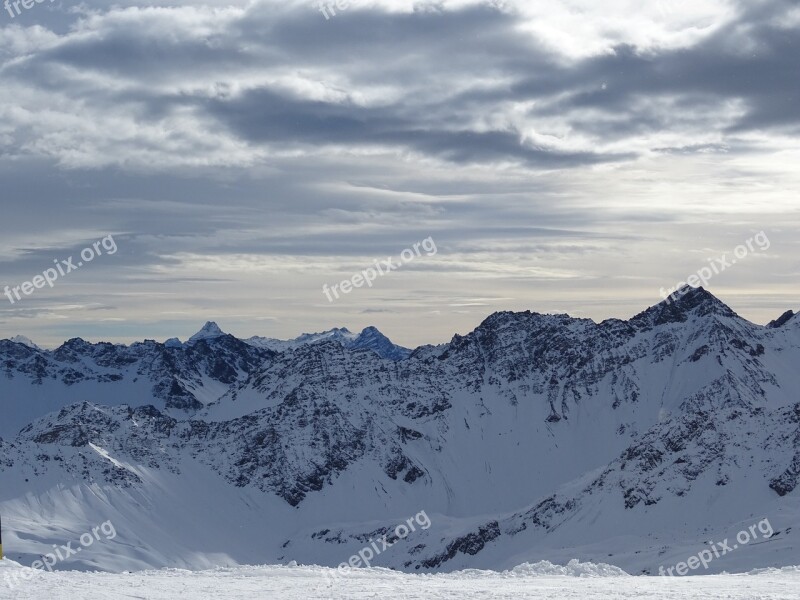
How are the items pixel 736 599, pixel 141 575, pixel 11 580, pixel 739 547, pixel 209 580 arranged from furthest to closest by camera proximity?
pixel 739 547, pixel 141 575, pixel 209 580, pixel 11 580, pixel 736 599

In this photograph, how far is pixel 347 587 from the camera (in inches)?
1802

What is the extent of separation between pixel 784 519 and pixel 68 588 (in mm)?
171561

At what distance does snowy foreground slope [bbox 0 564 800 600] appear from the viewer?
136ft

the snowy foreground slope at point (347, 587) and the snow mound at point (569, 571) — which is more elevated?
the snowy foreground slope at point (347, 587)

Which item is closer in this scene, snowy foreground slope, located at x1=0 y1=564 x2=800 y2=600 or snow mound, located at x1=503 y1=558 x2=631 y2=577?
snowy foreground slope, located at x1=0 y1=564 x2=800 y2=600

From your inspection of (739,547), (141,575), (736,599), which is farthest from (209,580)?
(739,547)

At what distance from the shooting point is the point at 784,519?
185250mm

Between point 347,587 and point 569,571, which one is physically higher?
point 347,587

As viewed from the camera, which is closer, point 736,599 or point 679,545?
point 736,599

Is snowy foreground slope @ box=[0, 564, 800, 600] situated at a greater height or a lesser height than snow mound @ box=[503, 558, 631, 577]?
greater

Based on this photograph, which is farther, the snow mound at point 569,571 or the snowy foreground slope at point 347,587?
the snow mound at point 569,571

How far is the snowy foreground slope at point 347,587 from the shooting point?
41594 mm

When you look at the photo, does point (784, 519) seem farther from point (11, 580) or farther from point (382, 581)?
point (11, 580)

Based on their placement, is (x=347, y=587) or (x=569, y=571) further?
(x=569, y=571)
